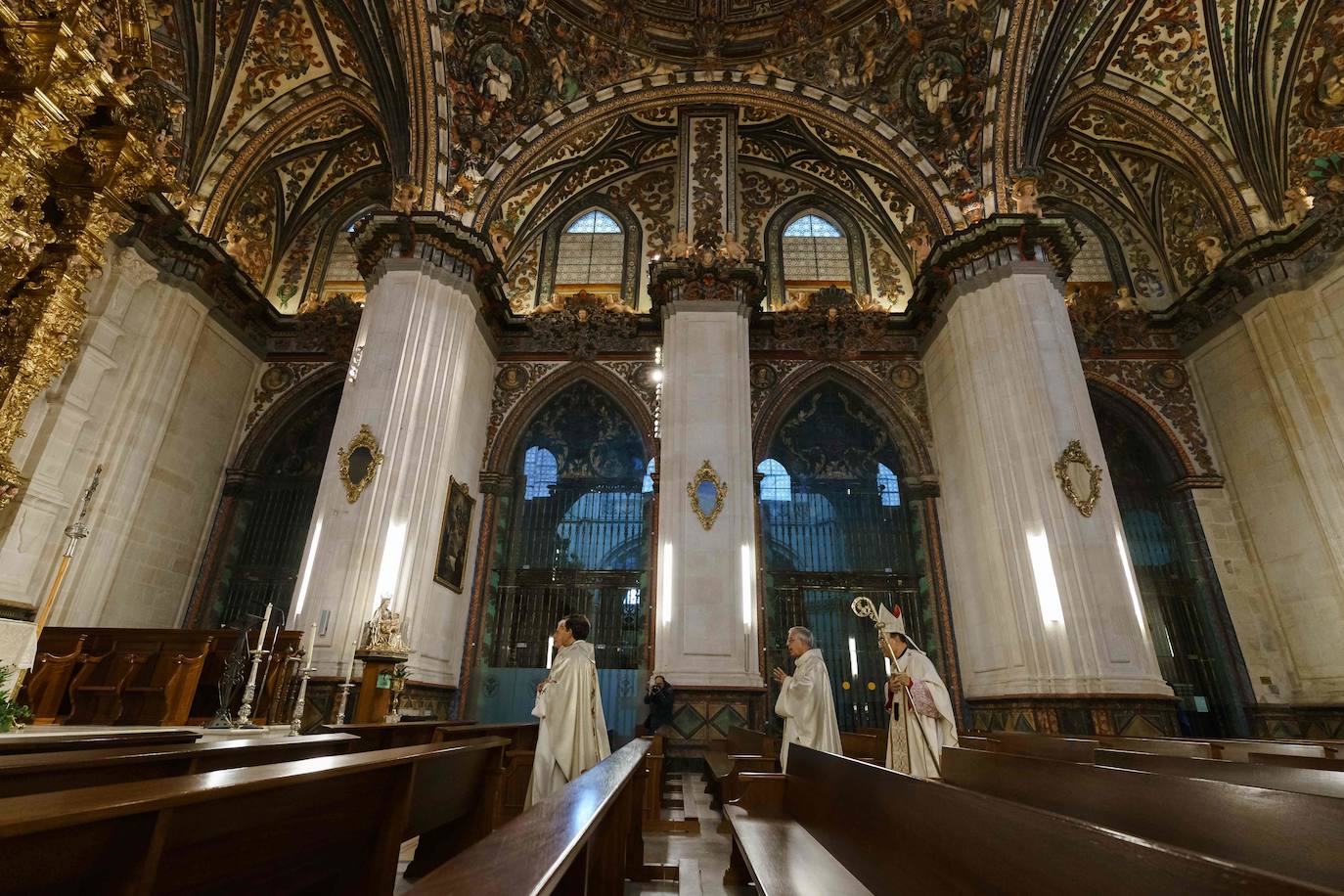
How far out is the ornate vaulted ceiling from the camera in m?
11.5

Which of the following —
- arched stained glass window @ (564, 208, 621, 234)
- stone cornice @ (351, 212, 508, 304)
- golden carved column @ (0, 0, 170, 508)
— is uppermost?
arched stained glass window @ (564, 208, 621, 234)

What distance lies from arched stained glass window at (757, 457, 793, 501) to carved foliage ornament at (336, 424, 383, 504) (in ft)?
23.0

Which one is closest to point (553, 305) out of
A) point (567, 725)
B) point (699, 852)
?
point (567, 725)

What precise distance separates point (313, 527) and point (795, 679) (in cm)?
723

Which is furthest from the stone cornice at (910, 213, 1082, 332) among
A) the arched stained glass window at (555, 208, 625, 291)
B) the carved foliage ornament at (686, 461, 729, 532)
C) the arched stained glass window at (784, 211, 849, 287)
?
the arched stained glass window at (555, 208, 625, 291)

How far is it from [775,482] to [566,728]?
9.01 m

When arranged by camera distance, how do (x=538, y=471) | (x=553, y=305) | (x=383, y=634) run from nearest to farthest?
(x=383, y=634)
(x=538, y=471)
(x=553, y=305)

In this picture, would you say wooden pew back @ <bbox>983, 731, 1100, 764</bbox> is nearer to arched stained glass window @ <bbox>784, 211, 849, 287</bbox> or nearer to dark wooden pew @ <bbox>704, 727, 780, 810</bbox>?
dark wooden pew @ <bbox>704, 727, 780, 810</bbox>

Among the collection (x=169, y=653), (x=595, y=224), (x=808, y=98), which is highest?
(x=808, y=98)

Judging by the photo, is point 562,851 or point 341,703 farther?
point 341,703

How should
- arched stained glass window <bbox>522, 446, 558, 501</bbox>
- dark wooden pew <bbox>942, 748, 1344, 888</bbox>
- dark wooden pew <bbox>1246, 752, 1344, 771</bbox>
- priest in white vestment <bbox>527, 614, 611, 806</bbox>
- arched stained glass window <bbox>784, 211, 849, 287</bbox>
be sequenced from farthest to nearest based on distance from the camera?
arched stained glass window <bbox>784, 211, 849, 287</bbox>, arched stained glass window <bbox>522, 446, 558, 501</bbox>, priest in white vestment <bbox>527, 614, 611, 806</bbox>, dark wooden pew <bbox>1246, 752, 1344, 771</bbox>, dark wooden pew <bbox>942, 748, 1344, 888</bbox>

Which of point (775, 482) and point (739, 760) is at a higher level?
point (775, 482)

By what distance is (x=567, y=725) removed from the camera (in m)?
4.78

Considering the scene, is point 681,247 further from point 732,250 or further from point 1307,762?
point 1307,762
